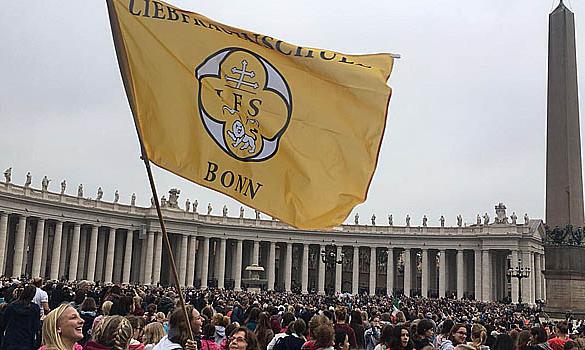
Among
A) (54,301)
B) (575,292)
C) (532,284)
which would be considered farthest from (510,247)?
(54,301)

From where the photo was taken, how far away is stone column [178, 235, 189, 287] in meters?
83.0

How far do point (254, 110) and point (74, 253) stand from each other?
70738 mm

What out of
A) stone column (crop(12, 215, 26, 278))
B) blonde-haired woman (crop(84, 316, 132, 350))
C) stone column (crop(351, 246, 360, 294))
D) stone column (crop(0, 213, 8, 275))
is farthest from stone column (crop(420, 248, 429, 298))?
blonde-haired woman (crop(84, 316, 132, 350))

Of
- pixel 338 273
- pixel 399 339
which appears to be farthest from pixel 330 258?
A: pixel 399 339

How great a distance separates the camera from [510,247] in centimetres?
8312

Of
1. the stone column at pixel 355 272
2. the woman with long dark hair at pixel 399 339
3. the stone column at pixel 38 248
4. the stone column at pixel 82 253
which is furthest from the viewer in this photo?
the stone column at pixel 355 272

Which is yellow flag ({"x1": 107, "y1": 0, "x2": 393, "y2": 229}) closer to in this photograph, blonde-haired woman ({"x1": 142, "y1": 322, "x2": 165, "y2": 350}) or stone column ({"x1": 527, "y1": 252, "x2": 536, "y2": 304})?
blonde-haired woman ({"x1": 142, "y1": 322, "x2": 165, "y2": 350})

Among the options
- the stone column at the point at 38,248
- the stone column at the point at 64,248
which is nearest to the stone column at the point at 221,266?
the stone column at the point at 64,248

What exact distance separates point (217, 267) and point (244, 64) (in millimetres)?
82958

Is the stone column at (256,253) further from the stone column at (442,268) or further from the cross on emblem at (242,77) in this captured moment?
the cross on emblem at (242,77)

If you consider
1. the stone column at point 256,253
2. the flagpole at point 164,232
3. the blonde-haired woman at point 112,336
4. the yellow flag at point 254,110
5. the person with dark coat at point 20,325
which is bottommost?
the person with dark coat at point 20,325

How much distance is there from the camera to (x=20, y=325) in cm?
1033

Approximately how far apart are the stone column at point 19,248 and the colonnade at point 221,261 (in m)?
0.10

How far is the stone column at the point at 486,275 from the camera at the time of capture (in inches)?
3278
